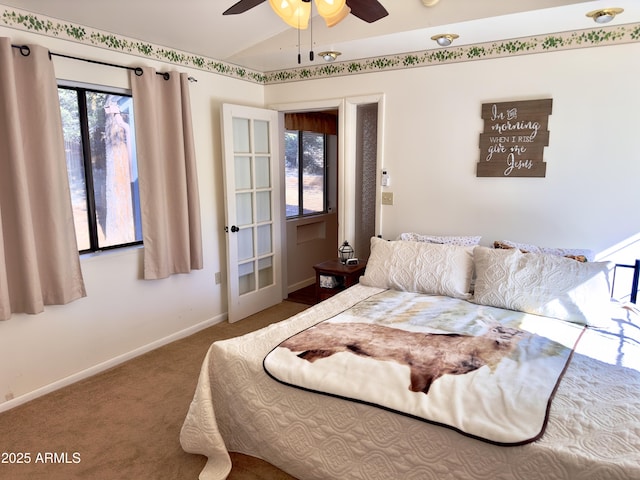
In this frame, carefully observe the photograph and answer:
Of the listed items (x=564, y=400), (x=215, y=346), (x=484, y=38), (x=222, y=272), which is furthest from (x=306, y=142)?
(x=564, y=400)

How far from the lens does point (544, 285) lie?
2.56 metres

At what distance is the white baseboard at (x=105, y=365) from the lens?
267 centimetres

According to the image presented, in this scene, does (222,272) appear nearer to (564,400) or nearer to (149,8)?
(149,8)

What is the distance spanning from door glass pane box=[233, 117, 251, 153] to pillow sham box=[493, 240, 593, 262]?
2298mm

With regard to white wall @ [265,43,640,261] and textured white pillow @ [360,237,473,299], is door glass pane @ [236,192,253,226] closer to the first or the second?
white wall @ [265,43,640,261]

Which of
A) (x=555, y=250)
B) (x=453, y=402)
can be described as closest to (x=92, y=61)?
(x=453, y=402)

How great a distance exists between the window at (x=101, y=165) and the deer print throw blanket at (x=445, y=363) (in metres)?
1.75

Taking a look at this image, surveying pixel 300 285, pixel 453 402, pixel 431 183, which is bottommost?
pixel 300 285

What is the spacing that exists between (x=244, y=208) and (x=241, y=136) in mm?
654

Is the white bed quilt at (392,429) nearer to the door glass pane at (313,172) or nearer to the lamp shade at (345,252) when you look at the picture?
the lamp shade at (345,252)

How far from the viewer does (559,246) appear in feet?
10.2

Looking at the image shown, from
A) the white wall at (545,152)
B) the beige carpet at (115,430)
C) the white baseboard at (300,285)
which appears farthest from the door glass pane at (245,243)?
the white wall at (545,152)

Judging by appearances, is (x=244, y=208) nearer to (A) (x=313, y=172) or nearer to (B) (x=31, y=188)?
(A) (x=313, y=172)

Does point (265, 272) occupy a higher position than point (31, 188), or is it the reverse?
point (31, 188)
